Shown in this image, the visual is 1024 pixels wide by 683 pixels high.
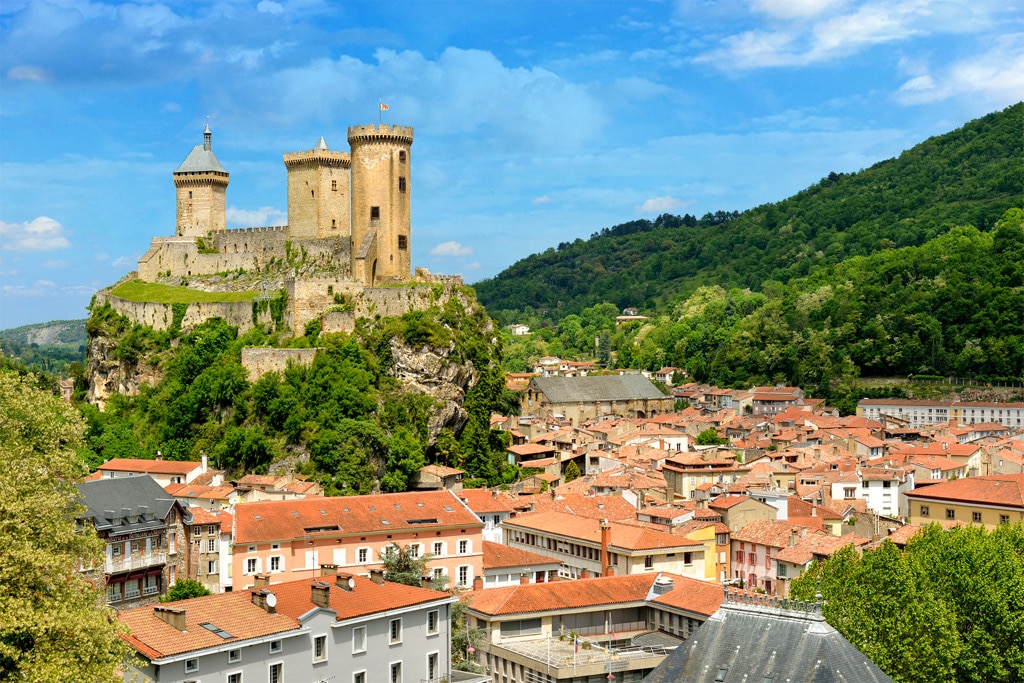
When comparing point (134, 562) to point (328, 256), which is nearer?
point (134, 562)

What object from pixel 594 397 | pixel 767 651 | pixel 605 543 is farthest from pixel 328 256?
pixel 767 651

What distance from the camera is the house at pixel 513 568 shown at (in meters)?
53.7

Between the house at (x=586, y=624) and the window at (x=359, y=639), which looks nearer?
the window at (x=359, y=639)

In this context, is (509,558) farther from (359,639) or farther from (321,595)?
(321,595)

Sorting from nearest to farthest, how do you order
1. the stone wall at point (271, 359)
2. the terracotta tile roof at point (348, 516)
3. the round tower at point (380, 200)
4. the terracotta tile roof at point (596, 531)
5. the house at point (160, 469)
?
the terracotta tile roof at point (348, 516) → the terracotta tile roof at point (596, 531) → the house at point (160, 469) → the stone wall at point (271, 359) → the round tower at point (380, 200)

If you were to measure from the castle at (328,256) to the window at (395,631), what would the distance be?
39701mm

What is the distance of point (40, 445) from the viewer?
26.5 metres

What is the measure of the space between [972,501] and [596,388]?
69.9m

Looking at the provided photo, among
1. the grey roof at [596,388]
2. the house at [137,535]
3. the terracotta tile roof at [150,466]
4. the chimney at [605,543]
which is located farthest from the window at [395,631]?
the grey roof at [596,388]

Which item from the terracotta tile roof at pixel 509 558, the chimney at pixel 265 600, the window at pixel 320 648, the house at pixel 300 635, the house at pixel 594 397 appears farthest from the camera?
the house at pixel 594 397

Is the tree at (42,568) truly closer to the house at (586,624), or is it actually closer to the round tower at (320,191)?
the house at (586,624)

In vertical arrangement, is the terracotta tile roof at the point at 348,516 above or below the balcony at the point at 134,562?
above

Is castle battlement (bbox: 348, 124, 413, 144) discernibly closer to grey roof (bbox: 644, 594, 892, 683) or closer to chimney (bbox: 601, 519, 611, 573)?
chimney (bbox: 601, 519, 611, 573)

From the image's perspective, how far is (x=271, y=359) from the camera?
237 ft
